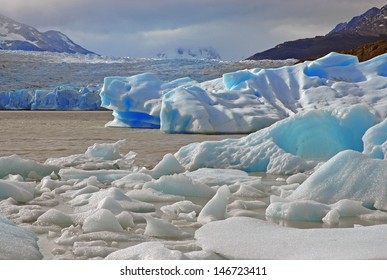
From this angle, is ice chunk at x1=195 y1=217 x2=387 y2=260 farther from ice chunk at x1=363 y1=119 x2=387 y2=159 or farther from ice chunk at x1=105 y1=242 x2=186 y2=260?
ice chunk at x1=363 y1=119 x2=387 y2=159

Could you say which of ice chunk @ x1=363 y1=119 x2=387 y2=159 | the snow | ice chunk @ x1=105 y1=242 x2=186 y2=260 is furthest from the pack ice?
ice chunk @ x1=105 y1=242 x2=186 y2=260

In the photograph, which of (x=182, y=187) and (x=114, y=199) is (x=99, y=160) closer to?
(x=182, y=187)

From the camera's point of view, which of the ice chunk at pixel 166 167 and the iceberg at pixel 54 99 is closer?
the ice chunk at pixel 166 167

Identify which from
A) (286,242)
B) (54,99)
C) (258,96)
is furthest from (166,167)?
(54,99)

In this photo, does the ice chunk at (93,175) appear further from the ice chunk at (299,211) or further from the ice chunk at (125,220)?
the ice chunk at (299,211)

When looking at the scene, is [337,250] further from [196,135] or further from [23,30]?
[23,30]

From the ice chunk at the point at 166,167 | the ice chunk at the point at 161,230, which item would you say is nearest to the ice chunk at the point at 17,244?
the ice chunk at the point at 161,230
